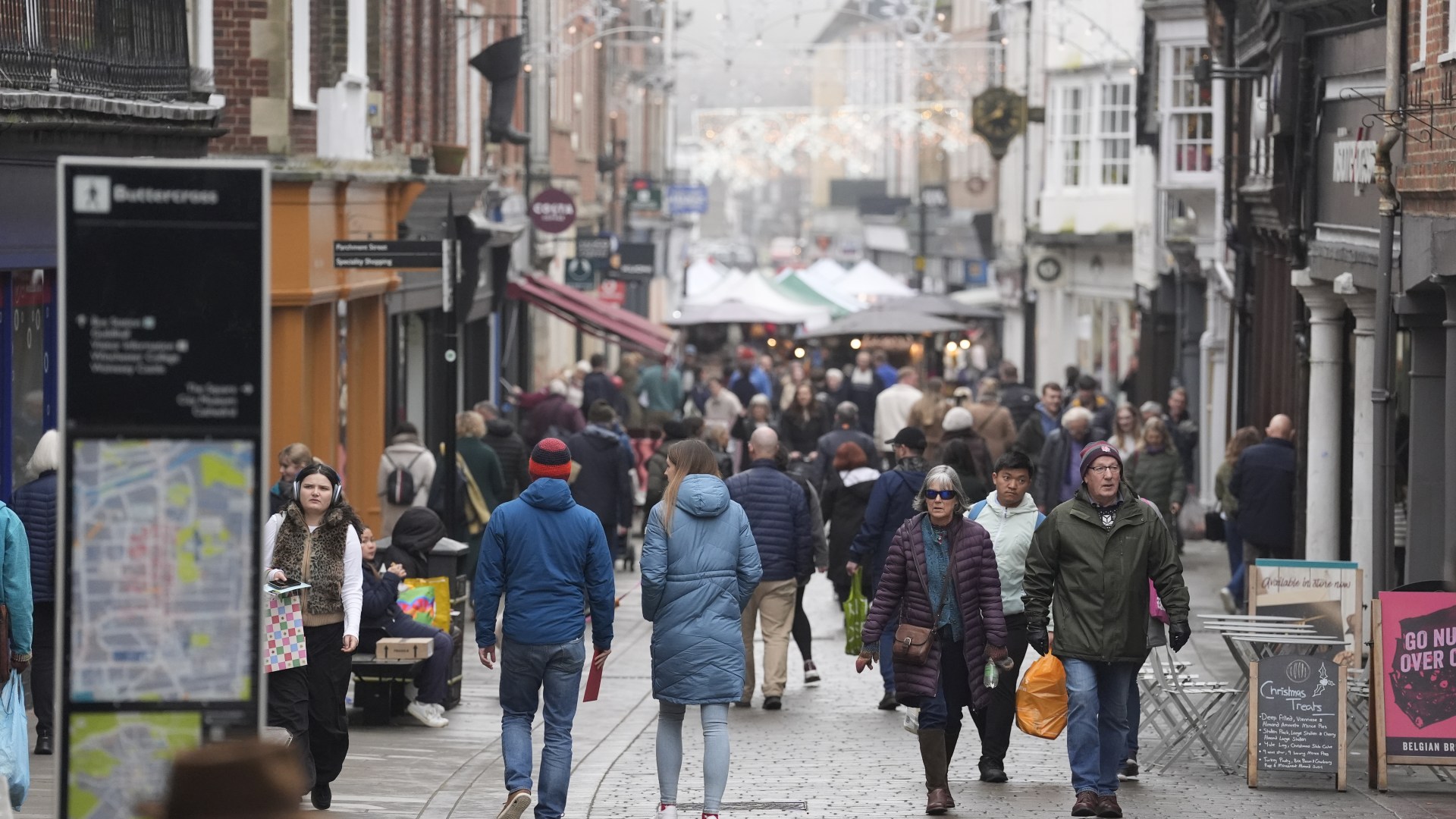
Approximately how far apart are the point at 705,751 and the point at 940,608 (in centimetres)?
140

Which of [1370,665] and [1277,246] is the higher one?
[1277,246]

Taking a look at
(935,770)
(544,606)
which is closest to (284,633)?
(544,606)

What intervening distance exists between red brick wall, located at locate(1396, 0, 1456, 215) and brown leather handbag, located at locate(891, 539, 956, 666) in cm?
414

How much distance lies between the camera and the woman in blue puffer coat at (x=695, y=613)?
9.06 meters

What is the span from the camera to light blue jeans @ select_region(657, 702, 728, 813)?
9023 millimetres

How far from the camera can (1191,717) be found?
1058cm

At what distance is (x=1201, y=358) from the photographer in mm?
28891

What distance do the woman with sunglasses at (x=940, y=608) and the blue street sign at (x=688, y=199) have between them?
149 ft

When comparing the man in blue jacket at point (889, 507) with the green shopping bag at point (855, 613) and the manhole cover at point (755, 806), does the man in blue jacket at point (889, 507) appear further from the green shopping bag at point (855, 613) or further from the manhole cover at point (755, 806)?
the manhole cover at point (755, 806)

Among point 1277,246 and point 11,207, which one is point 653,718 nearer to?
point 11,207

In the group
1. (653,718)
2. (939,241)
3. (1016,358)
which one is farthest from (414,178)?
(939,241)

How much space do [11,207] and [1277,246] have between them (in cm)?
1231

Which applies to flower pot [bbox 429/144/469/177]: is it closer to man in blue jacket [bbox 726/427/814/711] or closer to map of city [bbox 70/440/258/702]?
man in blue jacket [bbox 726/427/814/711]

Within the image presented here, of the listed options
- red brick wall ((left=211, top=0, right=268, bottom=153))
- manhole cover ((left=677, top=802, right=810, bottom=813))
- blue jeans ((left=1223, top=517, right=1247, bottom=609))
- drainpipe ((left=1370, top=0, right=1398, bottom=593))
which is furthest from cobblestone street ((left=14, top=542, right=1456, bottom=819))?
red brick wall ((left=211, top=0, right=268, bottom=153))
